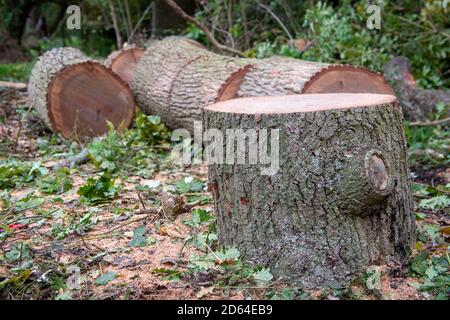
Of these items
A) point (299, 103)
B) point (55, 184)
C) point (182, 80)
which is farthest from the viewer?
point (182, 80)

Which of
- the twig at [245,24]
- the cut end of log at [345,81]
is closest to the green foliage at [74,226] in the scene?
the cut end of log at [345,81]

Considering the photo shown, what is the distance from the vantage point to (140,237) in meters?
3.04

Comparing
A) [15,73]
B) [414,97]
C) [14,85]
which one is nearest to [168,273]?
[414,97]

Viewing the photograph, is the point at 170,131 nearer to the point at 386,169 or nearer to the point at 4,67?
the point at 386,169

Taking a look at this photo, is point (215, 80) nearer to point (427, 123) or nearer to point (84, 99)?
point (84, 99)

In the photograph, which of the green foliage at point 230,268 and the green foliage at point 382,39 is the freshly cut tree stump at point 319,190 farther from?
the green foliage at point 382,39

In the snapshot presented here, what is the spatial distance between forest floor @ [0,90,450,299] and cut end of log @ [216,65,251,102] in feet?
2.42

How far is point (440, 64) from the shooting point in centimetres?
705

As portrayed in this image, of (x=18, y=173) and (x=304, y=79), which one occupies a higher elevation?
(x=304, y=79)

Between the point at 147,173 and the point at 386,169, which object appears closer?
the point at 386,169

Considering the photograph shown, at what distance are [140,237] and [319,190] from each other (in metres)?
1.10

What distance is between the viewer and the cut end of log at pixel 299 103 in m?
2.50
